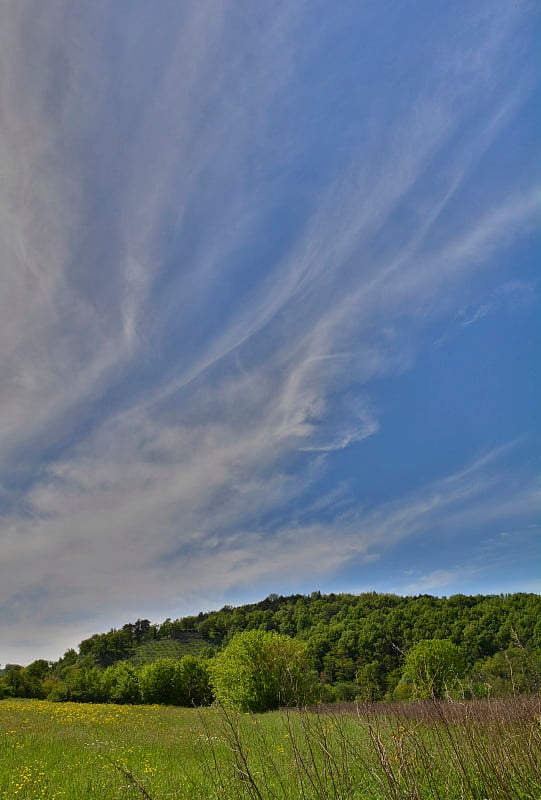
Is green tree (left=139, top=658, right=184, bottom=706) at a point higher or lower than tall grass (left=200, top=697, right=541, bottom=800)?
lower

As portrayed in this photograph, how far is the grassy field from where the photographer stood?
A: 3.46 meters

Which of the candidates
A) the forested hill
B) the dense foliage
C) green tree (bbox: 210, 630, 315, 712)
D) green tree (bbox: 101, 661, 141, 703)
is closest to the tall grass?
the dense foliage

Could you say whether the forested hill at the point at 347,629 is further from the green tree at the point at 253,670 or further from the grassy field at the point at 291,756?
the grassy field at the point at 291,756

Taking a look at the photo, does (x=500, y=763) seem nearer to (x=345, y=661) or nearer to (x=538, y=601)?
(x=345, y=661)

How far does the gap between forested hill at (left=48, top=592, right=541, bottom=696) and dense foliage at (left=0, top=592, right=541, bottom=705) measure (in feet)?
0.75

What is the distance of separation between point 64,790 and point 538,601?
256ft

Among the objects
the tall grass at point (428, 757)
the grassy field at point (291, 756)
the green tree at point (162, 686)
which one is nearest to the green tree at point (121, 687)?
the green tree at point (162, 686)

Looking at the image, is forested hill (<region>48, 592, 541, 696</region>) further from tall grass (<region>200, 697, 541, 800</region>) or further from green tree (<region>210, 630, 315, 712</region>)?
tall grass (<region>200, 697, 541, 800</region>)

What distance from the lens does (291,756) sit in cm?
867

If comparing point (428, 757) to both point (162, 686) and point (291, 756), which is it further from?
point (162, 686)

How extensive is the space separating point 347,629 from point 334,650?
9.30 m

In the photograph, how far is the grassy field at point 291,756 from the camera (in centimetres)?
346

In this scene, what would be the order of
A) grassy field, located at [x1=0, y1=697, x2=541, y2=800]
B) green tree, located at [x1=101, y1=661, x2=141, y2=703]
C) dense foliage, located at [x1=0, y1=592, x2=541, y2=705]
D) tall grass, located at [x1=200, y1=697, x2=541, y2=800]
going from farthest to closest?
green tree, located at [x1=101, y1=661, x2=141, y2=703]
dense foliage, located at [x1=0, y1=592, x2=541, y2=705]
grassy field, located at [x1=0, y1=697, x2=541, y2=800]
tall grass, located at [x1=200, y1=697, x2=541, y2=800]

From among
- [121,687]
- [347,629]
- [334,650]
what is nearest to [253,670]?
[121,687]
